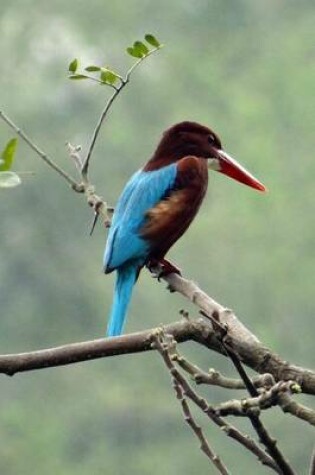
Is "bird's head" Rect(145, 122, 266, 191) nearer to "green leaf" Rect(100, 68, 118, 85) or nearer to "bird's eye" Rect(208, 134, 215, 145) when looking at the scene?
"bird's eye" Rect(208, 134, 215, 145)

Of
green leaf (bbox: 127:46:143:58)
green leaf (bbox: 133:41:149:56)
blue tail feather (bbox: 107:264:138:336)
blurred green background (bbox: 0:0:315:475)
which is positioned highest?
green leaf (bbox: 133:41:149:56)

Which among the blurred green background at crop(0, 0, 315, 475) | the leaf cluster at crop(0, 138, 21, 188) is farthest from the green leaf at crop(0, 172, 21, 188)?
the blurred green background at crop(0, 0, 315, 475)

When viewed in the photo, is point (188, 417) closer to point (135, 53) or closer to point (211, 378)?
point (211, 378)

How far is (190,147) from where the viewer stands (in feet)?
13.8

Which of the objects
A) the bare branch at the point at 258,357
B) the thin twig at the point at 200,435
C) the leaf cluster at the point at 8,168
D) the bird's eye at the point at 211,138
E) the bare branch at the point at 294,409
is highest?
the leaf cluster at the point at 8,168

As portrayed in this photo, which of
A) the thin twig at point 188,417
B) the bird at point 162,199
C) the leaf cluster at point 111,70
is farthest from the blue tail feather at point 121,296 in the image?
the thin twig at point 188,417

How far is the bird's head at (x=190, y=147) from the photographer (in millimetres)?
4164

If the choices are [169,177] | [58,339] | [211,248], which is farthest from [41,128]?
[169,177]

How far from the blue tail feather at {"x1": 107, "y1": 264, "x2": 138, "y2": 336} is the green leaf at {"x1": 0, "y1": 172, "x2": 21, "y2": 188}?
5.62 feet

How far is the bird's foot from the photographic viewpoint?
3.34 meters

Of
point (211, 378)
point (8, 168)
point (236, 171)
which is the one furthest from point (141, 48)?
point (236, 171)

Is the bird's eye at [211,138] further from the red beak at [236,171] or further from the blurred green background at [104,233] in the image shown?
the blurred green background at [104,233]

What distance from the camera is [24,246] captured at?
719 inches

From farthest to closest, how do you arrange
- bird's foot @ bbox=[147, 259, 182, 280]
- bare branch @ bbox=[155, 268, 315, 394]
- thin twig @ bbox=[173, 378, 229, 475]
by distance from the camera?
bird's foot @ bbox=[147, 259, 182, 280]
bare branch @ bbox=[155, 268, 315, 394]
thin twig @ bbox=[173, 378, 229, 475]
